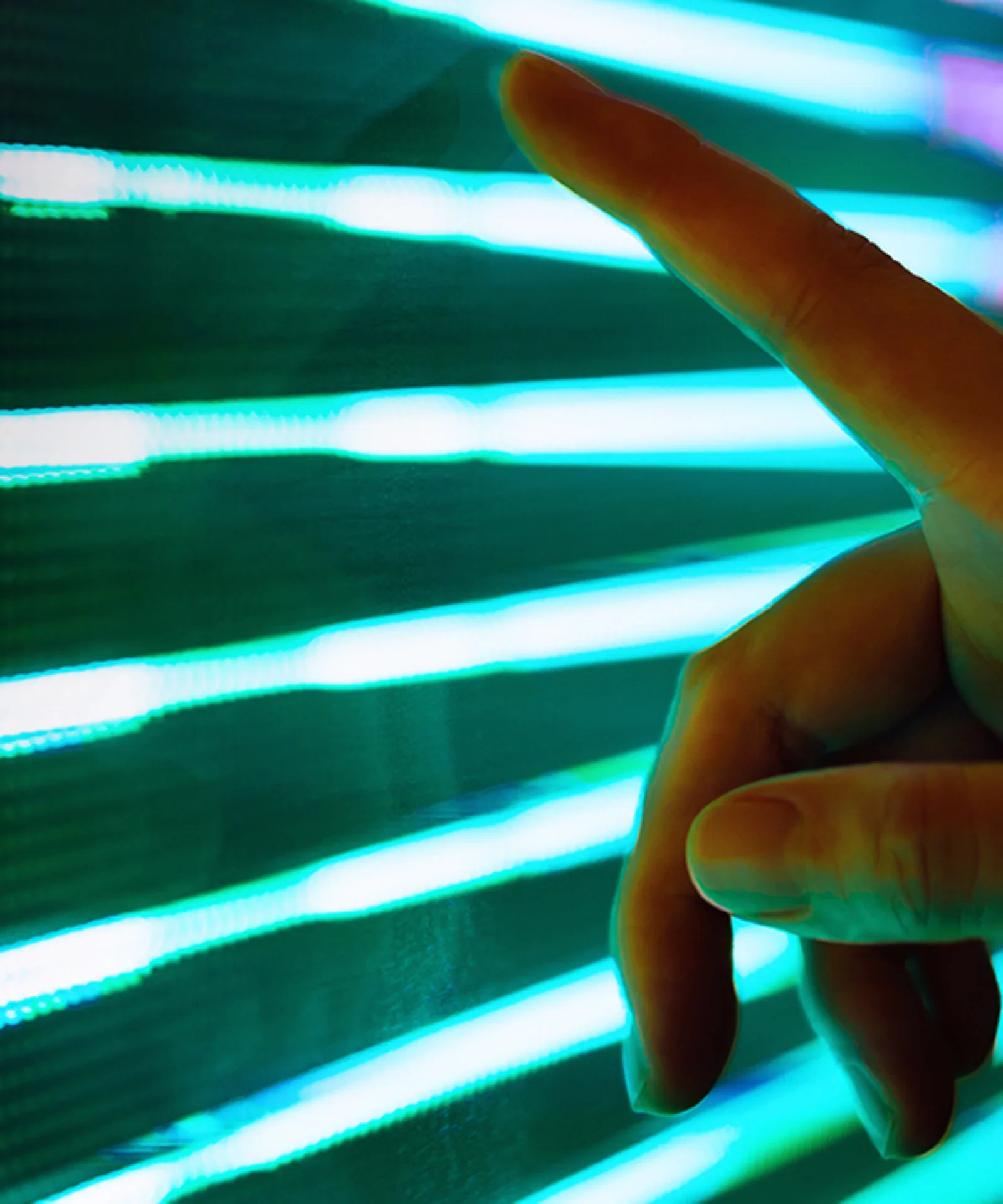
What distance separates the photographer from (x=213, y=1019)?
2.87 feet

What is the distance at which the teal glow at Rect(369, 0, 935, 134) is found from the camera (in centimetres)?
101

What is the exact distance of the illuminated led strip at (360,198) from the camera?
0.79 meters

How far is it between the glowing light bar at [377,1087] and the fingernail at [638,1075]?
0.07 metres

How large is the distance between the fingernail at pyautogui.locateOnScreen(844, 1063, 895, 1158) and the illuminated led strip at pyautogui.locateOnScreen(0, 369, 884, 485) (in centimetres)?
62

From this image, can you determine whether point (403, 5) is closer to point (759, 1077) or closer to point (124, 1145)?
point (124, 1145)

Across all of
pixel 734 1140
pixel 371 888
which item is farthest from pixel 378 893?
pixel 734 1140

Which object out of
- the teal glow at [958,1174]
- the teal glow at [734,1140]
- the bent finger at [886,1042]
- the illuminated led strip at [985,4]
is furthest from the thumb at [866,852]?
the illuminated led strip at [985,4]

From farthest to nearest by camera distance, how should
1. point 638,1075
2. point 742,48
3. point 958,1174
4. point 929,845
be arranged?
point 958,1174 → point 742,48 → point 638,1075 → point 929,845

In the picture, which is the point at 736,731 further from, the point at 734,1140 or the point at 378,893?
the point at 734,1140

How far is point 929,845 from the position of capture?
0.56 m

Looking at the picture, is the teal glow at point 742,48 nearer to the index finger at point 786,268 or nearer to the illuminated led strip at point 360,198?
the illuminated led strip at point 360,198

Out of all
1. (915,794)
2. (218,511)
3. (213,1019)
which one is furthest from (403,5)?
(213,1019)

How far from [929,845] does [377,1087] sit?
2.02 ft

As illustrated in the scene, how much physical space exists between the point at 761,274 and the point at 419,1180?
0.88 meters
